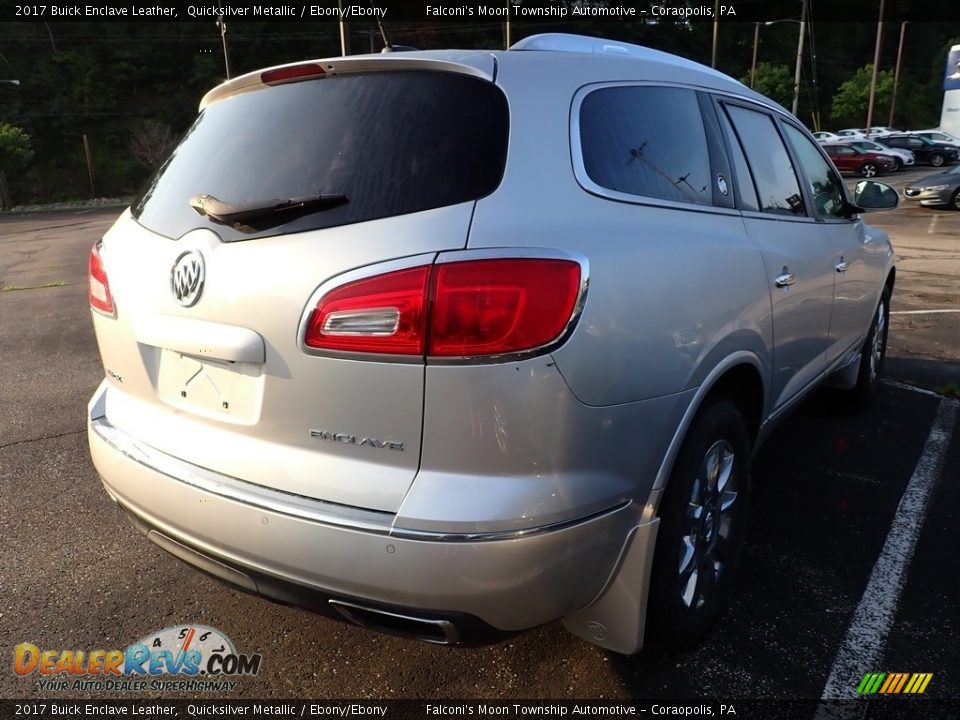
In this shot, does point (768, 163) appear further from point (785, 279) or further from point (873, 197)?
point (873, 197)

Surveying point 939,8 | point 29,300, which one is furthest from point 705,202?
point 939,8

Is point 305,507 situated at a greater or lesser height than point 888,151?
greater

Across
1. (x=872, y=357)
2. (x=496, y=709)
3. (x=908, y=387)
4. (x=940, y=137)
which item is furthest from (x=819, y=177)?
(x=940, y=137)

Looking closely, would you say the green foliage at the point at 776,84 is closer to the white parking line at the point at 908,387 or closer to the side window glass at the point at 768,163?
the white parking line at the point at 908,387

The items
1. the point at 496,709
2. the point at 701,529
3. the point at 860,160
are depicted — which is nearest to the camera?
the point at 496,709

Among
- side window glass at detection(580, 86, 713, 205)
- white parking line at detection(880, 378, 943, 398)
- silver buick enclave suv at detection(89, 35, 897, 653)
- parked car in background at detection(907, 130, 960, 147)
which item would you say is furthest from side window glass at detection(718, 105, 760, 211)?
parked car in background at detection(907, 130, 960, 147)

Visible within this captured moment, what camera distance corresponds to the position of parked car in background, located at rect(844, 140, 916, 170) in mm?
31844

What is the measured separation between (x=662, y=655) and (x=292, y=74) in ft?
6.95

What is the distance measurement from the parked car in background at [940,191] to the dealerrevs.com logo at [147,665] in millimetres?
20571

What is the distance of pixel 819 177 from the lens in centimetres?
368

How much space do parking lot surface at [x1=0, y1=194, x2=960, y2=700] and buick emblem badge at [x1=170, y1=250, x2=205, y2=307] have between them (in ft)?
3.91

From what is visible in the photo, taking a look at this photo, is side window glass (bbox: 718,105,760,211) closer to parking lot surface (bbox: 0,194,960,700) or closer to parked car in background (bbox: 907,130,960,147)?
parking lot surface (bbox: 0,194,960,700)

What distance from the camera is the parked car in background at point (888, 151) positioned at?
104 feet

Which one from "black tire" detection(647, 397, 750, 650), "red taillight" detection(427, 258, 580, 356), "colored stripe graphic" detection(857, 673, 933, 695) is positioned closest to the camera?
"red taillight" detection(427, 258, 580, 356)
